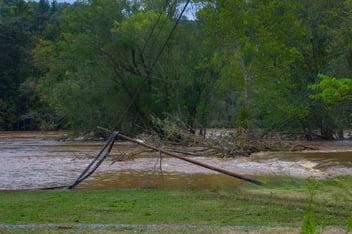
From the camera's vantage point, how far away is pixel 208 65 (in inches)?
1655

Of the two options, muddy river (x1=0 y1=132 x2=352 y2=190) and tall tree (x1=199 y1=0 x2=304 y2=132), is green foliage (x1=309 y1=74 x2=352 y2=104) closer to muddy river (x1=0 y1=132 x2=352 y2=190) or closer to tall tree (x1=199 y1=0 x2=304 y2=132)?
muddy river (x1=0 y1=132 x2=352 y2=190)

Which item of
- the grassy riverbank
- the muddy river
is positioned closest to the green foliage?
the grassy riverbank

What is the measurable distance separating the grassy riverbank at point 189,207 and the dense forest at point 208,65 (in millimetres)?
15555

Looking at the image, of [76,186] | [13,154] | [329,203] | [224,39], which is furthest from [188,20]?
[329,203]

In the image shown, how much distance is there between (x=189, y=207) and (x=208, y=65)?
96.5ft

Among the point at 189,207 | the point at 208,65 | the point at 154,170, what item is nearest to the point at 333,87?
the point at 189,207

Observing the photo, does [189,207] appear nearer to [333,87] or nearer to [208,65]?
[333,87]

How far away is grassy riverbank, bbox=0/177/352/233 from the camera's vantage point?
35.8ft

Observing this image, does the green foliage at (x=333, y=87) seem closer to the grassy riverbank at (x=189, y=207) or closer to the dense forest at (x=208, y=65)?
the grassy riverbank at (x=189, y=207)

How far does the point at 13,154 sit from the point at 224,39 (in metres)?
14.1

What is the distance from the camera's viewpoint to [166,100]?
4506cm

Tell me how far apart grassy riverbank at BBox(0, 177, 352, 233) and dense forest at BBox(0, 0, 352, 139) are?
15555 millimetres

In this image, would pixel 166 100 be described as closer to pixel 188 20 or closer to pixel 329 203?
pixel 188 20

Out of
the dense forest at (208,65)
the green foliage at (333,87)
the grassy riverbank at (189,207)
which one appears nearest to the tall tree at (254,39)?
the dense forest at (208,65)
